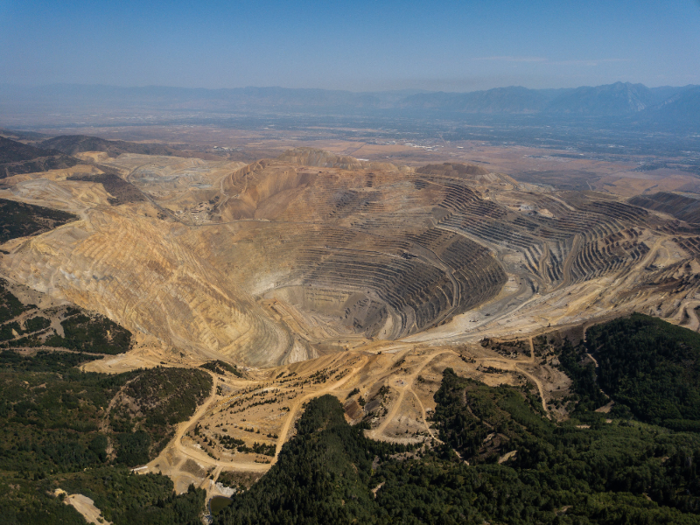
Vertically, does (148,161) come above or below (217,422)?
above

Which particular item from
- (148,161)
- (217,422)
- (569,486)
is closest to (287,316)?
(217,422)

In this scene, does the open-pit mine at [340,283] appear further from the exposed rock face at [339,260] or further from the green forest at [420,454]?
the green forest at [420,454]

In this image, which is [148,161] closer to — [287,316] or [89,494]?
[287,316]

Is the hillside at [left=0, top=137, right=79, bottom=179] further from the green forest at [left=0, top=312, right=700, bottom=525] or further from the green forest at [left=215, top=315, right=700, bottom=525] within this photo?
the green forest at [left=215, top=315, right=700, bottom=525]

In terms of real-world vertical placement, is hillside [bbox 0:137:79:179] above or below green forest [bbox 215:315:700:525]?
above

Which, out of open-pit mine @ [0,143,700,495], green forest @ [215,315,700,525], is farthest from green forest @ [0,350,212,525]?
green forest @ [215,315,700,525]

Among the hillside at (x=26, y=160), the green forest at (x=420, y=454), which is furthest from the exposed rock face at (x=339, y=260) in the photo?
the hillside at (x=26, y=160)

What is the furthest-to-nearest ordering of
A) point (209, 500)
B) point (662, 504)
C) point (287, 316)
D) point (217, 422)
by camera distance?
point (287, 316) → point (217, 422) → point (209, 500) → point (662, 504)

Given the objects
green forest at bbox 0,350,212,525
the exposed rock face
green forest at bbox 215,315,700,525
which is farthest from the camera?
the exposed rock face
